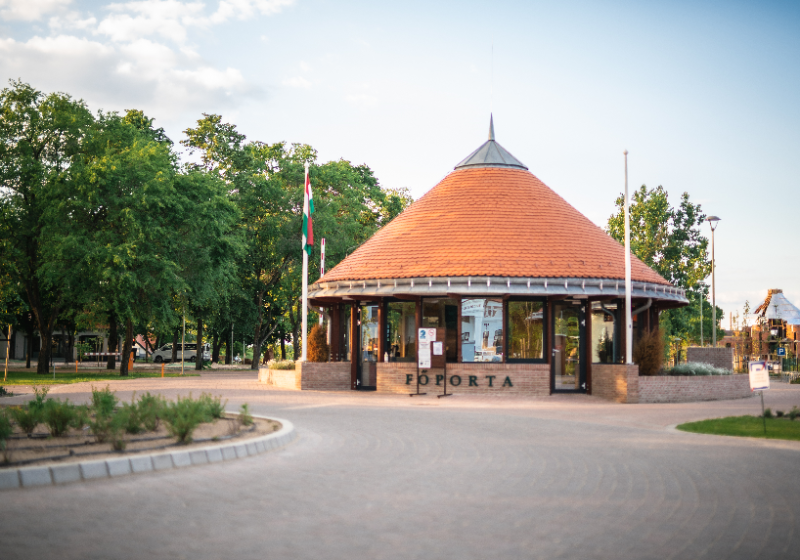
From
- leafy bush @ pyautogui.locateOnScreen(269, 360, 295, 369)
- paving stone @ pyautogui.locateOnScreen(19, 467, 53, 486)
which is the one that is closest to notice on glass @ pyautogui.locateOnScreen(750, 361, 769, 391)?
paving stone @ pyautogui.locateOnScreen(19, 467, 53, 486)

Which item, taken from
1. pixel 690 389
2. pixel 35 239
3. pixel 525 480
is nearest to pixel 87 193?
pixel 35 239

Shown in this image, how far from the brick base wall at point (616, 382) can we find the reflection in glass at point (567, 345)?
67 cm

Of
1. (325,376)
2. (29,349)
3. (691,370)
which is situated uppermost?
(29,349)

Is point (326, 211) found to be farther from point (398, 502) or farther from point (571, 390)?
point (398, 502)

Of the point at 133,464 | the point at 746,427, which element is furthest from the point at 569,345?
the point at 133,464

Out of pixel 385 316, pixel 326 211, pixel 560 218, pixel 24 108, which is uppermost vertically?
pixel 24 108

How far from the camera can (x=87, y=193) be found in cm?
3712

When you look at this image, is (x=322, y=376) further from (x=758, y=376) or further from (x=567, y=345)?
(x=758, y=376)

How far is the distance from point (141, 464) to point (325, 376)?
19.5 m

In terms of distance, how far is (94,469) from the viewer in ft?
31.1

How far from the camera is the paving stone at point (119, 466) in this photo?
9.65 metres

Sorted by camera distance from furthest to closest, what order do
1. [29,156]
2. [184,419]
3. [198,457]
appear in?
[29,156], [184,419], [198,457]

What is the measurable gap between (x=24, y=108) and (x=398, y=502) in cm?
3934

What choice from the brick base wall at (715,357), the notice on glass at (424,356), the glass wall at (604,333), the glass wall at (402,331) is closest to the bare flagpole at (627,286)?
the glass wall at (604,333)
